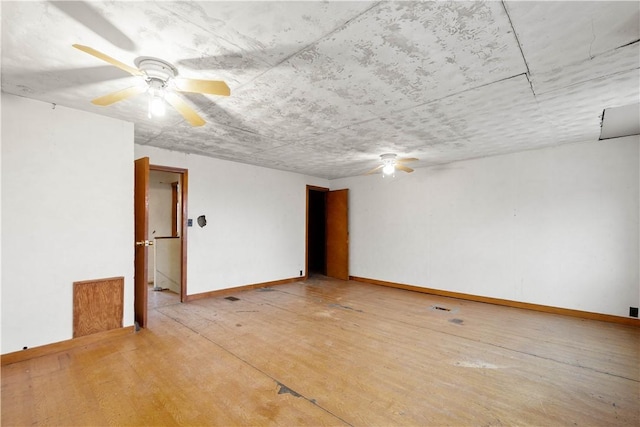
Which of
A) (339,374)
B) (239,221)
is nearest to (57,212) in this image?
(239,221)

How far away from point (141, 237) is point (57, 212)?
0.86 metres

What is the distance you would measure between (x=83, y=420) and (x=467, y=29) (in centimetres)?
359

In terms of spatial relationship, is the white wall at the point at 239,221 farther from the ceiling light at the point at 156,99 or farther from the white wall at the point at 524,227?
the ceiling light at the point at 156,99

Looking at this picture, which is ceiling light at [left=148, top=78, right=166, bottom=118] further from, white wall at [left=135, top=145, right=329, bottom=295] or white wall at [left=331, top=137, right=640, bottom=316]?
white wall at [left=331, top=137, right=640, bottom=316]

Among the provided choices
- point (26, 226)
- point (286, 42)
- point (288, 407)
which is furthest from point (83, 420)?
point (286, 42)

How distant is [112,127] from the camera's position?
333 cm

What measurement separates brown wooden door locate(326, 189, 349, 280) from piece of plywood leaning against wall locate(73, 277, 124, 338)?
471 centimetres

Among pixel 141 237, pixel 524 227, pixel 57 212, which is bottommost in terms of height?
pixel 141 237

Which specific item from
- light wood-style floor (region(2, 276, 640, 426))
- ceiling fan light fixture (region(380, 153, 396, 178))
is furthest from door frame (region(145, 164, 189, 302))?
ceiling fan light fixture (region(380, 153, 396, 178))

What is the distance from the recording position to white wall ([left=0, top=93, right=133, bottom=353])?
2.73m

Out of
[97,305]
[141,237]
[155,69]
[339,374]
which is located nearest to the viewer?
[155,69]

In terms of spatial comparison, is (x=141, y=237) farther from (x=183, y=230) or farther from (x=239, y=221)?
(x=239, y=221)

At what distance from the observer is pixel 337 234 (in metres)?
7.22

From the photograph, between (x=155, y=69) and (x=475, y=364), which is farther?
(x=475, y=364)
